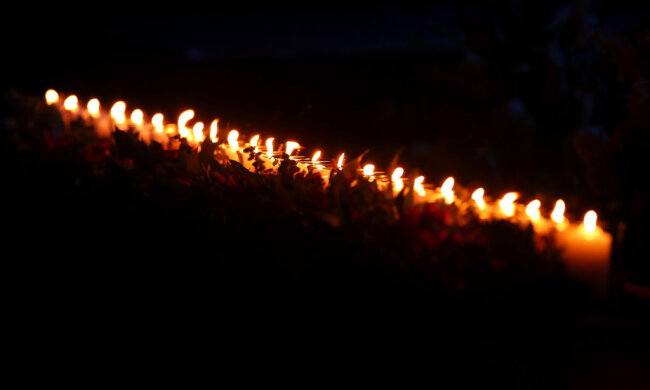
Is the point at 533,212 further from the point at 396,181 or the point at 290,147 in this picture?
the point at 290,147

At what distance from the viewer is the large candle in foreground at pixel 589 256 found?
181 centimetres

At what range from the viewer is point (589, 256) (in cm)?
182

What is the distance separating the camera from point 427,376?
2035 millimetres

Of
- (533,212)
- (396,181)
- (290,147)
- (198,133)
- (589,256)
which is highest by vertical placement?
(198,133)

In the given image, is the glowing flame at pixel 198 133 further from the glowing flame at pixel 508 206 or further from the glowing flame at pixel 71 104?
the glowing flame at pixel 508 206

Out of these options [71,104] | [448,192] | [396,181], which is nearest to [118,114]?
[71,104]

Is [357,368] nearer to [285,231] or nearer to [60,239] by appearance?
[285,231]

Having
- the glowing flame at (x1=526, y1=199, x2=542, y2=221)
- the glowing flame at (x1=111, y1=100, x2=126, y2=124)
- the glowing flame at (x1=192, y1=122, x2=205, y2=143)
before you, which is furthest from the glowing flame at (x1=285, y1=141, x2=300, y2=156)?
the glowing flame at (x1=526, y1=199, x2=542, y2=221)

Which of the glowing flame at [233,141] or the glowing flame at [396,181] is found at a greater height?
the glowing flame at [233,141]

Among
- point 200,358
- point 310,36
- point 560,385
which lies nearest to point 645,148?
point 560,385

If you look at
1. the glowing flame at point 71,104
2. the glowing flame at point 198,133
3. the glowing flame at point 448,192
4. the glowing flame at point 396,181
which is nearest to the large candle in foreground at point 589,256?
the glowing flame at point 448,192

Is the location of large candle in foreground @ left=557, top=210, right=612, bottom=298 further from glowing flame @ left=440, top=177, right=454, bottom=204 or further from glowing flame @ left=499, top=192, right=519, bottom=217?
glowing flame @ left=440, top=177, right=454, bottom=204

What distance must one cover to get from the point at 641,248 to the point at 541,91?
6.73 feet

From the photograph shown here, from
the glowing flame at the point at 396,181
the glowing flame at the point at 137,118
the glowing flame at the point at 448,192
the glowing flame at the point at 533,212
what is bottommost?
the glowing flame at the point at 533,212
